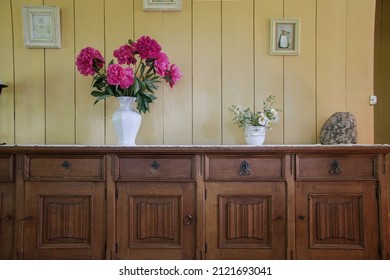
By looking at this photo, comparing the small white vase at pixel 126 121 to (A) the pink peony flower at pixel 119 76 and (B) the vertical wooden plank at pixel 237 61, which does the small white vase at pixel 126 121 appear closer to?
(A) the pink peony flower at pixel 119 76

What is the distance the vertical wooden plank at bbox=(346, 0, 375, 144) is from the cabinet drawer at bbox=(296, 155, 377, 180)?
543mm

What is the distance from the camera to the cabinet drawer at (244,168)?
1.66 metres

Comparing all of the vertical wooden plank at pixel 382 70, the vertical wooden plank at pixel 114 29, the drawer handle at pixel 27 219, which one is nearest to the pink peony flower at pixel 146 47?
the vertical wooden plank at pixel 114 29

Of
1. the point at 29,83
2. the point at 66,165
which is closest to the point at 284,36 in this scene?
the point at 66,165

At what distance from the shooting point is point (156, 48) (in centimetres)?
180

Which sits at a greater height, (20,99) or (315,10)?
(315,10)

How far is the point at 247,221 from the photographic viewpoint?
5.44 ft

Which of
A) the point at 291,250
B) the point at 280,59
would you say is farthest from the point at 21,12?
the point at 291,250

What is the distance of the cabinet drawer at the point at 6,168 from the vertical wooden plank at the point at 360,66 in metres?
2.26

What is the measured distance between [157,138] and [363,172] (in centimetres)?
134

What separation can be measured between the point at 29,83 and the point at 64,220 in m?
1.10

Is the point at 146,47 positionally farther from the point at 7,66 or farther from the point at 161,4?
the point at 7,66
